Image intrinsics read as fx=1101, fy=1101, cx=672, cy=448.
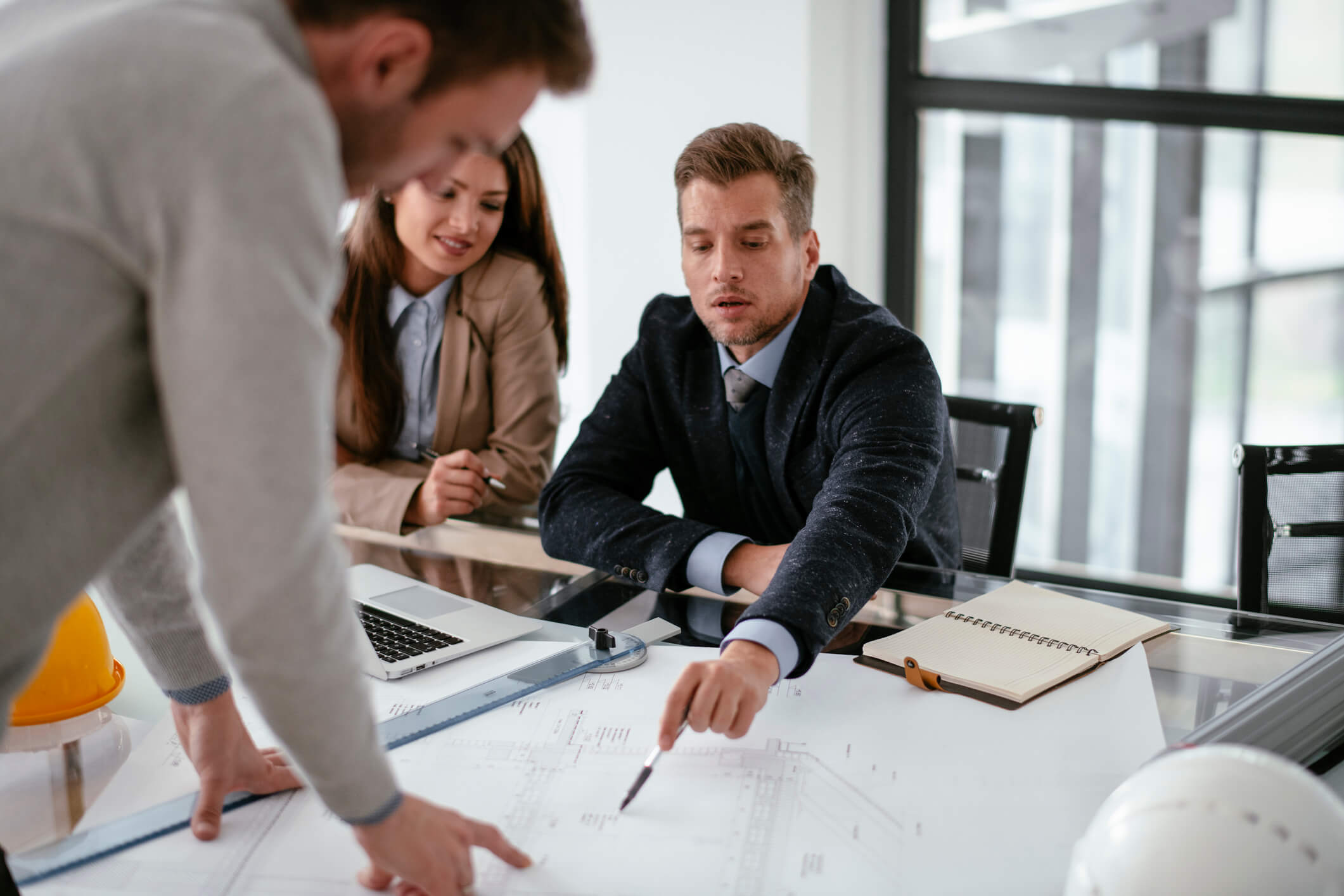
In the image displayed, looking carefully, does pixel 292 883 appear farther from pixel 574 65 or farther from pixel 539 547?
pixel 539 547

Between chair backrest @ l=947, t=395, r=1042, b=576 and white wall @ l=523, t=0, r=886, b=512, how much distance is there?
1.36 meters

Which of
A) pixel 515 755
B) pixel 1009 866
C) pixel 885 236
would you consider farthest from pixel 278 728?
pixel 885 236

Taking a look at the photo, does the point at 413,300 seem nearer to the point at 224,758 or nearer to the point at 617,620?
the point at 617,620

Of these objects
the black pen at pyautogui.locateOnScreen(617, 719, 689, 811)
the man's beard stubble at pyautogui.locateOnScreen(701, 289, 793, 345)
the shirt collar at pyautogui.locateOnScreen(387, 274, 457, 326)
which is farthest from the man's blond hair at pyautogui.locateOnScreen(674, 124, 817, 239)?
the black pen at pyautogui.locateOnScreen(617, 719, 689, 811)

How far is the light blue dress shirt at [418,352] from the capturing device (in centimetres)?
202

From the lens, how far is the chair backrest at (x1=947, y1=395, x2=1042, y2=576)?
5.89ft

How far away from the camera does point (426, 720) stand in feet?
3.61

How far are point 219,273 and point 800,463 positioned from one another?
1.12 metres

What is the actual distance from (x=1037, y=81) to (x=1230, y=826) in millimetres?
2778

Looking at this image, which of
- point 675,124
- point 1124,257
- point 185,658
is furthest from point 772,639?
point 1124,257

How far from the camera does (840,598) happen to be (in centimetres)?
120

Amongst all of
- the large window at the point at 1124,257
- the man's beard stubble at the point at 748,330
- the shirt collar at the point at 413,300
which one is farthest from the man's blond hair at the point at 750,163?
the large window at the point at 1124,257

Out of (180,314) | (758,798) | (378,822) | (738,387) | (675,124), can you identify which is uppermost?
(675,124)

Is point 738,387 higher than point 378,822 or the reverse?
higher
